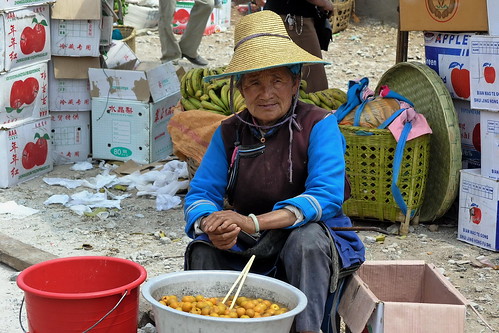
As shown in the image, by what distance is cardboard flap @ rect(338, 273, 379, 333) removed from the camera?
9.24 ft

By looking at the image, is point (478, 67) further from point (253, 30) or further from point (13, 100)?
A: point (13, 100)

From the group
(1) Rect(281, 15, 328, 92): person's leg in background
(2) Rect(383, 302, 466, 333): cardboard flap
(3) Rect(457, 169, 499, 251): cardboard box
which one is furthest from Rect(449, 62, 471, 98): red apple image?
(2) Rect(383, 302, 466, 333): cardboard flap

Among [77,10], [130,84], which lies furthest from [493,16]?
[77,10]

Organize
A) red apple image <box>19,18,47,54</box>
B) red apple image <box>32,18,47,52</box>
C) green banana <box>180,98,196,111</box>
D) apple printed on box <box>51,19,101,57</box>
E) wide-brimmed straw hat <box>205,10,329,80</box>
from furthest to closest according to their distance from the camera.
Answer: apple printed on box <box>51,19,101,57</box> → red apple image <box>32,18,47,52</box> → red apple image <box>19,18,47,54</box> → green banana <box>180,98,196,111</box> → wide-brimmed straw hat <box>205,10,329,80</box>

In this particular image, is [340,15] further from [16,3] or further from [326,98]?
[16,3]

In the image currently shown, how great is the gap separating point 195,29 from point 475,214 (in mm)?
5546

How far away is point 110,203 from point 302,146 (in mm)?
2687

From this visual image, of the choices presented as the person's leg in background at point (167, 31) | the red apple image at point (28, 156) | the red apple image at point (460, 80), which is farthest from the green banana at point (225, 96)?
the person's leg in background at point (167, 31)

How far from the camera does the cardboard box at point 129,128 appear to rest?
246 inches

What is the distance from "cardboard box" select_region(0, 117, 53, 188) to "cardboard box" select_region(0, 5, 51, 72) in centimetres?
45

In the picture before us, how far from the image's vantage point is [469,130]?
17.0 feet

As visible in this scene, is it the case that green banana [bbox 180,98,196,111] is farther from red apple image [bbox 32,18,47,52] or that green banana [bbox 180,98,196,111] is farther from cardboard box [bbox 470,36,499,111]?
cardboard box [bbox 470,36,499,111]

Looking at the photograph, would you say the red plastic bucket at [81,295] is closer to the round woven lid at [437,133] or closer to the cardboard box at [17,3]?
the round woven lid at [437,133]

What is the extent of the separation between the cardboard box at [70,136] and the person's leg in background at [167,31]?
10.6ft
